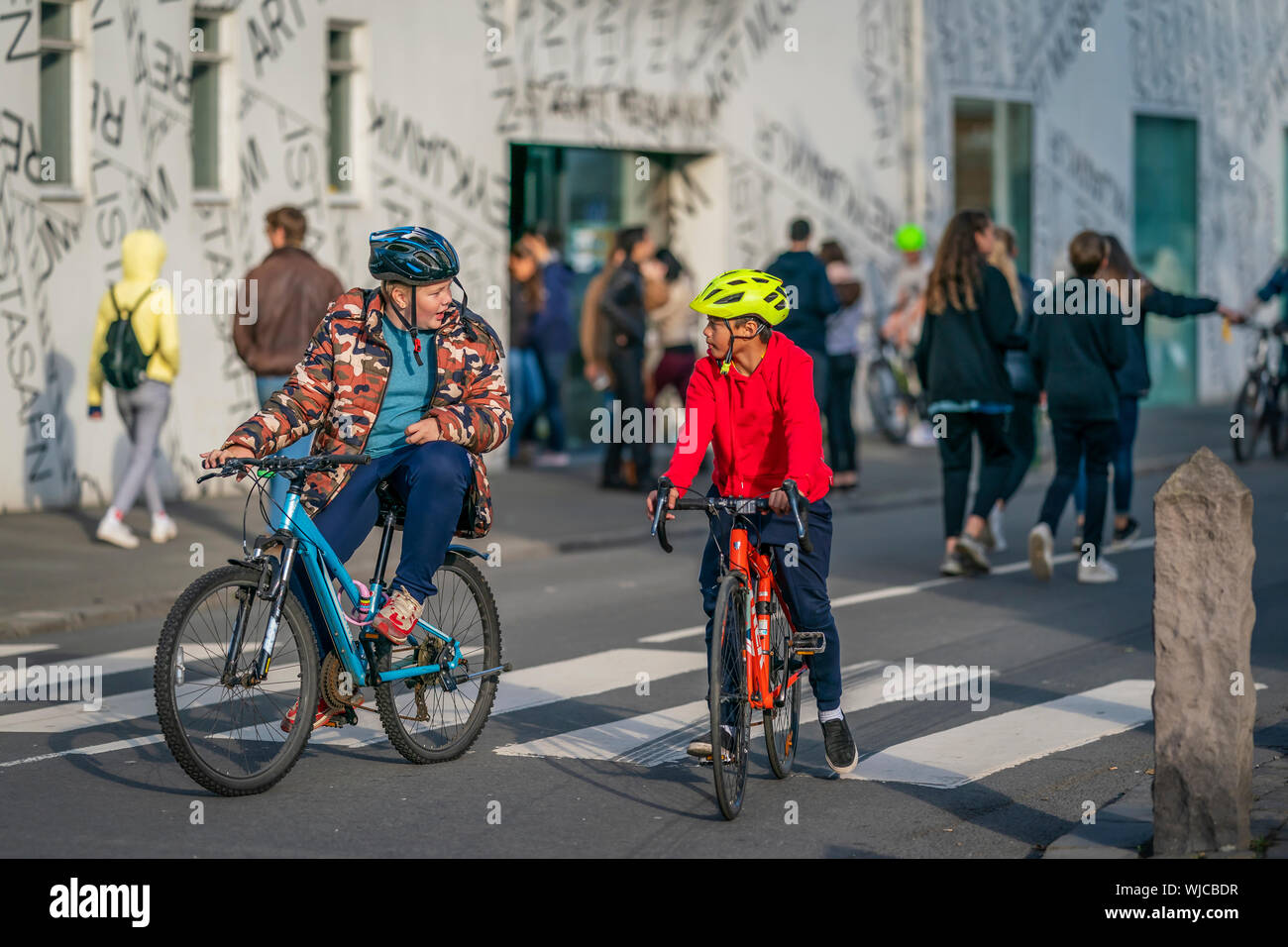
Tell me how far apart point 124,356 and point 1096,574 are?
5892 millimetres

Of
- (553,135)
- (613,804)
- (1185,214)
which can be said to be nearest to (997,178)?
(1185,214)

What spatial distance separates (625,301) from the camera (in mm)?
16031

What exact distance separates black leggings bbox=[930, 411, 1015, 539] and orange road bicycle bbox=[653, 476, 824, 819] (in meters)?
5.16

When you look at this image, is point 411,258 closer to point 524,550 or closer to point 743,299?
point 743,299

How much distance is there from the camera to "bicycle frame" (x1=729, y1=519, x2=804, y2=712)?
6586mm

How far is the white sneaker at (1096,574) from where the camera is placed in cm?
1173

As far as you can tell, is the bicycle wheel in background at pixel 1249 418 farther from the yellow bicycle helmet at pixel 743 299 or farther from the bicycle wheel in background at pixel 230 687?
the bicycle wheel in background at pixel 230 687

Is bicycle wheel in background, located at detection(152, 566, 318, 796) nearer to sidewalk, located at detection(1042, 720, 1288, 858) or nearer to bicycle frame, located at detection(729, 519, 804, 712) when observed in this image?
bicycle frame, located at detection(729, 519, 804, 712)

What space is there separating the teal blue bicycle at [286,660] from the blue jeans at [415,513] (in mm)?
97

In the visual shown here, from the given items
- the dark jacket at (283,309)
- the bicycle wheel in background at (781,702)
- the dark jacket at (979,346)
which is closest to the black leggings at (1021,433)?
the dark jacket at (979,346)

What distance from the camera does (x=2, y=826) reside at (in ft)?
20.6

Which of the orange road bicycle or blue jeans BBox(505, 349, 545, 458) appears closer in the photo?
the orange road bicycle

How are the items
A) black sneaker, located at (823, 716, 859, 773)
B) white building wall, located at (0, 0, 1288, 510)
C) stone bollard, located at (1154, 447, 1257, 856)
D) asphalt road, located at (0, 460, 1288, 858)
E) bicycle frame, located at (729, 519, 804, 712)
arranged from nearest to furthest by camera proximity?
1. stone bollard, located at (1154, 447, 1257, 856)
2. asphalt road, located at (0, 460, 1288, 858)
3. bicycle frame, located at (729, 519, 804, 712)
4. black sneaker, located at (823, 716, 859, 773)
5. white building wall, located at (0, 0, 1288, 510)

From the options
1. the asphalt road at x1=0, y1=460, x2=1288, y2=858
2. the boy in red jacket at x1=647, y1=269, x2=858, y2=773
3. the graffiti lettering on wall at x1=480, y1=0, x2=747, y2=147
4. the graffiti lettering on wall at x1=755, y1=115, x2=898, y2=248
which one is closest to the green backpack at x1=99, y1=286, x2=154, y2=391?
the asphalt road at x1=0, y1=460, x2=1288, y2=858
